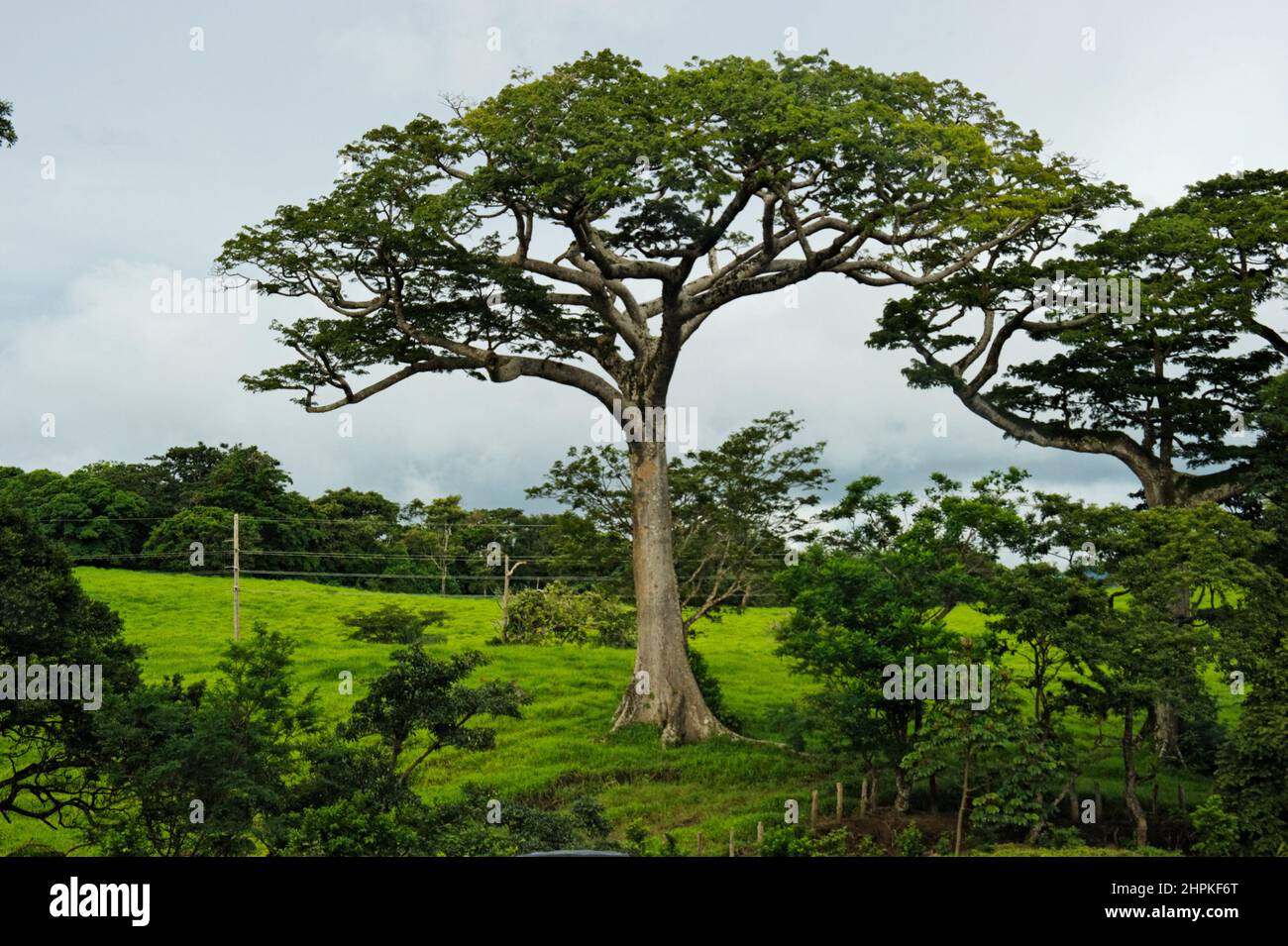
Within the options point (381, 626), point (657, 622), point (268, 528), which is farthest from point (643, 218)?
point (268, 528)

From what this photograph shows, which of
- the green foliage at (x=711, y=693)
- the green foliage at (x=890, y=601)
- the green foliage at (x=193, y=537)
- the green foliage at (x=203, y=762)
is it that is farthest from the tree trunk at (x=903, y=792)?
the green foliage at (x=193, y=537)

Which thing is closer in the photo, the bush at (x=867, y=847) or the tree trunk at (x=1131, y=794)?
the bush at (x=867, y=847)

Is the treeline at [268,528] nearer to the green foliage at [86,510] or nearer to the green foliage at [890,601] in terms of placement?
the green foliage at [86,510]

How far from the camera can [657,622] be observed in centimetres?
2100

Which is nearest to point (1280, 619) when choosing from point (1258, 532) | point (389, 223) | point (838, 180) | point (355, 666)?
point (1258, 532)

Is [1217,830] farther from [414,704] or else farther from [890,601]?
[414,704]

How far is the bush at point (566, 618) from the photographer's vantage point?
32250 mm

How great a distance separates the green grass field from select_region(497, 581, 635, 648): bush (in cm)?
99

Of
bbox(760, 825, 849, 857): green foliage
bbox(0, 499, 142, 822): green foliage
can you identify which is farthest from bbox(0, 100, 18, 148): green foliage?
bbox(760, 825, 849, 857): green foliage

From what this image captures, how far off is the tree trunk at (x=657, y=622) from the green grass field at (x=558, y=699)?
0.67 metres

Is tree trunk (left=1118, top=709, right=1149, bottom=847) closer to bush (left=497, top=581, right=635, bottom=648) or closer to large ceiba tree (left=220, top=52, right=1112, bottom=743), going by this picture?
large ceiba tree (left=220, top=52, right=1112, bottom=743)

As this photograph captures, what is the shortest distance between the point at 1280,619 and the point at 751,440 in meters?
12.4

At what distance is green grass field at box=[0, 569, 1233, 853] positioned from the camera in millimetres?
17484

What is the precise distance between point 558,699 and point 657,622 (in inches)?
174
